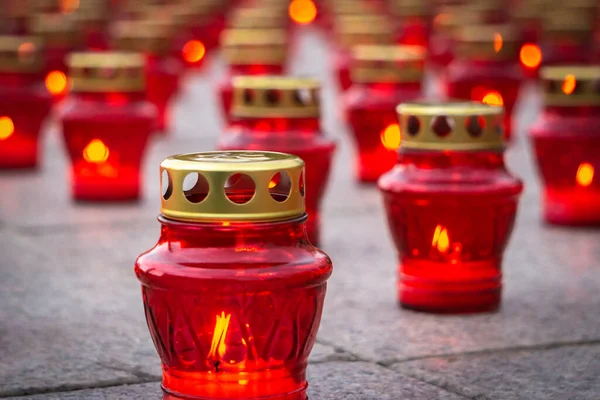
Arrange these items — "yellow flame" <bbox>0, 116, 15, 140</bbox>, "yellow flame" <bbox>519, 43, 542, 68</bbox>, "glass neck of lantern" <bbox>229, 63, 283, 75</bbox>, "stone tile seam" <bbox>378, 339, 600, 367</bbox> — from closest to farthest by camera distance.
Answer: "stone tile seam" <bbox>378, 339, 600, 367</bbox>, "yellow flame" <bbox>0, 116, 15, 140</bbox>, "glass neck of lantern" <bbox>229, 63, 283, 75</bbox>, "yellow flame" <bbox>519, 43, 542, 68</bbox>

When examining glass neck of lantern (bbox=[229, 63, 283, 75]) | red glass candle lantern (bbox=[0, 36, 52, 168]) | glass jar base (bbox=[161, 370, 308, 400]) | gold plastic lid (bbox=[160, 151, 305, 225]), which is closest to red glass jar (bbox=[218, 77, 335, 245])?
gold plastic lid (bbox=[160, 151, 305, 225])

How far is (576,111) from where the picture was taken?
16.8 feet

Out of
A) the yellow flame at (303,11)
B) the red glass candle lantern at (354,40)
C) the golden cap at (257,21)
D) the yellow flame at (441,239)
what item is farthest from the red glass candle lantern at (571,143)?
the yellow flame at (303,11)

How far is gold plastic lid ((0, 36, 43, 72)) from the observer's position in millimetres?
6707

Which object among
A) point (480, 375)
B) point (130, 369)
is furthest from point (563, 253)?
point (130, 369)

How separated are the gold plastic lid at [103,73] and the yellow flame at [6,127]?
3.59ft

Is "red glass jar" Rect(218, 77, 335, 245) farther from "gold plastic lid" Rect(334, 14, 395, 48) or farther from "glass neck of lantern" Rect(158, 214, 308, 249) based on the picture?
"gold plastic lid" Rect(334, 14, 395, 48)

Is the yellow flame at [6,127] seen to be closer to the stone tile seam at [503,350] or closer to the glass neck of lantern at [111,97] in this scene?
the glass neck of lantern at [111,97]

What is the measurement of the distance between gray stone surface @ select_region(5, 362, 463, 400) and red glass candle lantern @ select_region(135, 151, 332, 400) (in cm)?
31

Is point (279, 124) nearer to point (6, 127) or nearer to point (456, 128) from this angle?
point (456, 128)

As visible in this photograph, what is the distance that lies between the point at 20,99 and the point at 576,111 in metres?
2.88

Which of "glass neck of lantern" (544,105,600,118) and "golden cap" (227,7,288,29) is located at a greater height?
"golden cap" (227,7,288,29)

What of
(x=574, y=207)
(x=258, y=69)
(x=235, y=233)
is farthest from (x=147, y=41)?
(x=235, y=233)

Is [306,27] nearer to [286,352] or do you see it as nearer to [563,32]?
[563,32]
